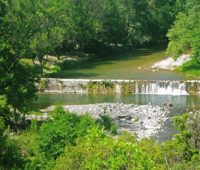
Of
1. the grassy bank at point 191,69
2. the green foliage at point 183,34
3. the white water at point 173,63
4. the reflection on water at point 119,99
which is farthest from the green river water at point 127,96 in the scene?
the green foliage at point 183,34

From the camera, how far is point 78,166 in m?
7.32

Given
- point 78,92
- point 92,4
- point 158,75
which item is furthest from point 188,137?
point 92,4

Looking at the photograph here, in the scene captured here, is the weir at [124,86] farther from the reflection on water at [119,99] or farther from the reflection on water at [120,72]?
the reflection on water at [120,72]

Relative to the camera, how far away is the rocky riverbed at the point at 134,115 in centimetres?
1701

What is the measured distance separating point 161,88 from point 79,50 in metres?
25.2

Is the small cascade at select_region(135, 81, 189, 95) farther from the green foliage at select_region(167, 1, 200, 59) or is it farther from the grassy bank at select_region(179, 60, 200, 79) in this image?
the green foliage at select_region(167, 1, 200, 59)

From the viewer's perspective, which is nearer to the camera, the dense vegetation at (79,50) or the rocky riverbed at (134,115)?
the dense vegetation at (79,50)

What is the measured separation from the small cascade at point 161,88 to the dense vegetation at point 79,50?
18.4ft

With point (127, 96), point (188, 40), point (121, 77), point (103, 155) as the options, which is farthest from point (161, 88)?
point (103, 155)

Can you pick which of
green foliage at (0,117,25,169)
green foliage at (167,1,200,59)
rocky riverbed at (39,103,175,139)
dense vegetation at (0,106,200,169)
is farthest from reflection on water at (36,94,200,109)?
green foliage at (0,117,25,169)

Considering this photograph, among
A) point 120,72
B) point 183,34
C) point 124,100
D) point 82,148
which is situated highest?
point 183,34

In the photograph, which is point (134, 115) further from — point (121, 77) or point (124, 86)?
point (121, 77)

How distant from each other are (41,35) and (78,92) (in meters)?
8.30

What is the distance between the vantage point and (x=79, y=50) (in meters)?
51.1
